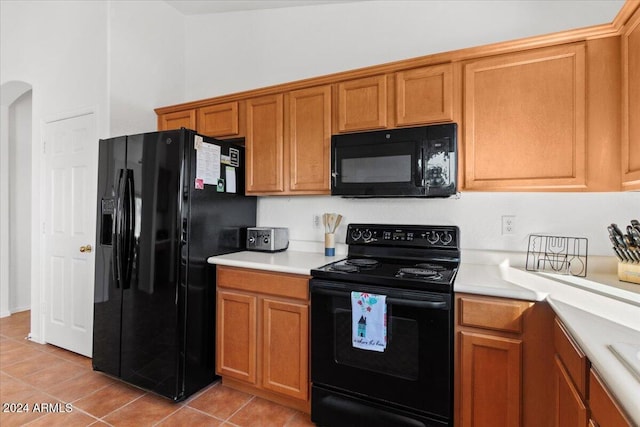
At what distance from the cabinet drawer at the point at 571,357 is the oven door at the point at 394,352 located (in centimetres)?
41

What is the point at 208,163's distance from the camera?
2211 mm

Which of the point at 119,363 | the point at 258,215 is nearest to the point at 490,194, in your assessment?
the point at 258,215

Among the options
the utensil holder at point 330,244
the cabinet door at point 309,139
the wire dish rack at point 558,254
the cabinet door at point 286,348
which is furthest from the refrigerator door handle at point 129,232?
the wire dish rack at point 558,254

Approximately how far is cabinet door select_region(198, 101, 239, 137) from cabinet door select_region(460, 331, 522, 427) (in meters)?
2.14

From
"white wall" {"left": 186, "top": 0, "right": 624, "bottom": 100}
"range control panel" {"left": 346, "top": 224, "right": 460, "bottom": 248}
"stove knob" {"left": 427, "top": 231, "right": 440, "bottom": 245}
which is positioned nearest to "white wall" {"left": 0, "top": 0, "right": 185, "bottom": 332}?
"white wall" {"left": 186, "top": 0, "right": 624, "bottom": 100}

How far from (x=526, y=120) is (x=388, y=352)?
4.70ft

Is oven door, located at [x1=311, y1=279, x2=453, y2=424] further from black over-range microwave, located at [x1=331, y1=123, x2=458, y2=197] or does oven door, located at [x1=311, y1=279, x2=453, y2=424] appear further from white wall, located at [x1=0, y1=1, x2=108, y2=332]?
white wall, located at [x1=0, y1=1, x2=108, y2=332]

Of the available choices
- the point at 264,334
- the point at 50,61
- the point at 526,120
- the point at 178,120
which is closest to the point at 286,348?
the point at 264,334

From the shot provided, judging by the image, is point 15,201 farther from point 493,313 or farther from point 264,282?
point 493,313

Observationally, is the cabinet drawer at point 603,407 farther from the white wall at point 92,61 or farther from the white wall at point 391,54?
the white wall at point 92,61

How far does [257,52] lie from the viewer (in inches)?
113

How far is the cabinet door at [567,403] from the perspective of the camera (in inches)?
41.1

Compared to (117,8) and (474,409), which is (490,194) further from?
(117,8)

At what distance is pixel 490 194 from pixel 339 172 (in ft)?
3.17
